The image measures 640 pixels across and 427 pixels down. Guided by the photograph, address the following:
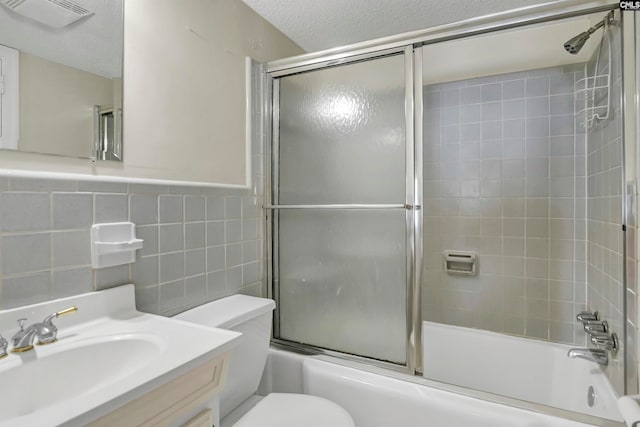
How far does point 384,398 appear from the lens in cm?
140

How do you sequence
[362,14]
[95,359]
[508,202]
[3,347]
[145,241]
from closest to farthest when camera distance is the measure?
1. [3,347]
2. [95,359]
3. [145,241]
4. [362,14]
5. [508,202]

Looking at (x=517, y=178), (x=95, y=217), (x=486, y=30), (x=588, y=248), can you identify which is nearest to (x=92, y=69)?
(x=95, y=217)

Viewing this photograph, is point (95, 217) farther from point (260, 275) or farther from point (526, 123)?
point (526, 123)

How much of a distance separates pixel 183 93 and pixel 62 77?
0.46 meters

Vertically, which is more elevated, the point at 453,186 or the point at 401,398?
the point at 453,186

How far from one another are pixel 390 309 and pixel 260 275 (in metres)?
0.71

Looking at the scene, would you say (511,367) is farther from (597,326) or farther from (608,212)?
(608,212)

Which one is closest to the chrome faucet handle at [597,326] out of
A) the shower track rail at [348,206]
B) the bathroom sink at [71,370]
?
the shower track rail at [348,206]

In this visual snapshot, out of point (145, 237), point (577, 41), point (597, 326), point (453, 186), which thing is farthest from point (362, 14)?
point (597, 326)

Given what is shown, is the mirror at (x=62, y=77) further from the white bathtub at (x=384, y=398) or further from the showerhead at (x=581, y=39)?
the showerhead at (x=581, y=39)

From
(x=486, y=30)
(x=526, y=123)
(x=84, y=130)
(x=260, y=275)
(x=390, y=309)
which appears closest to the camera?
(x=84, y=130)

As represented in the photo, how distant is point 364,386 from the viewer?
144cm

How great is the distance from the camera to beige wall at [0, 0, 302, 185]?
122 cm

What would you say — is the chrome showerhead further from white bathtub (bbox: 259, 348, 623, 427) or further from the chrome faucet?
the chrome faucet
